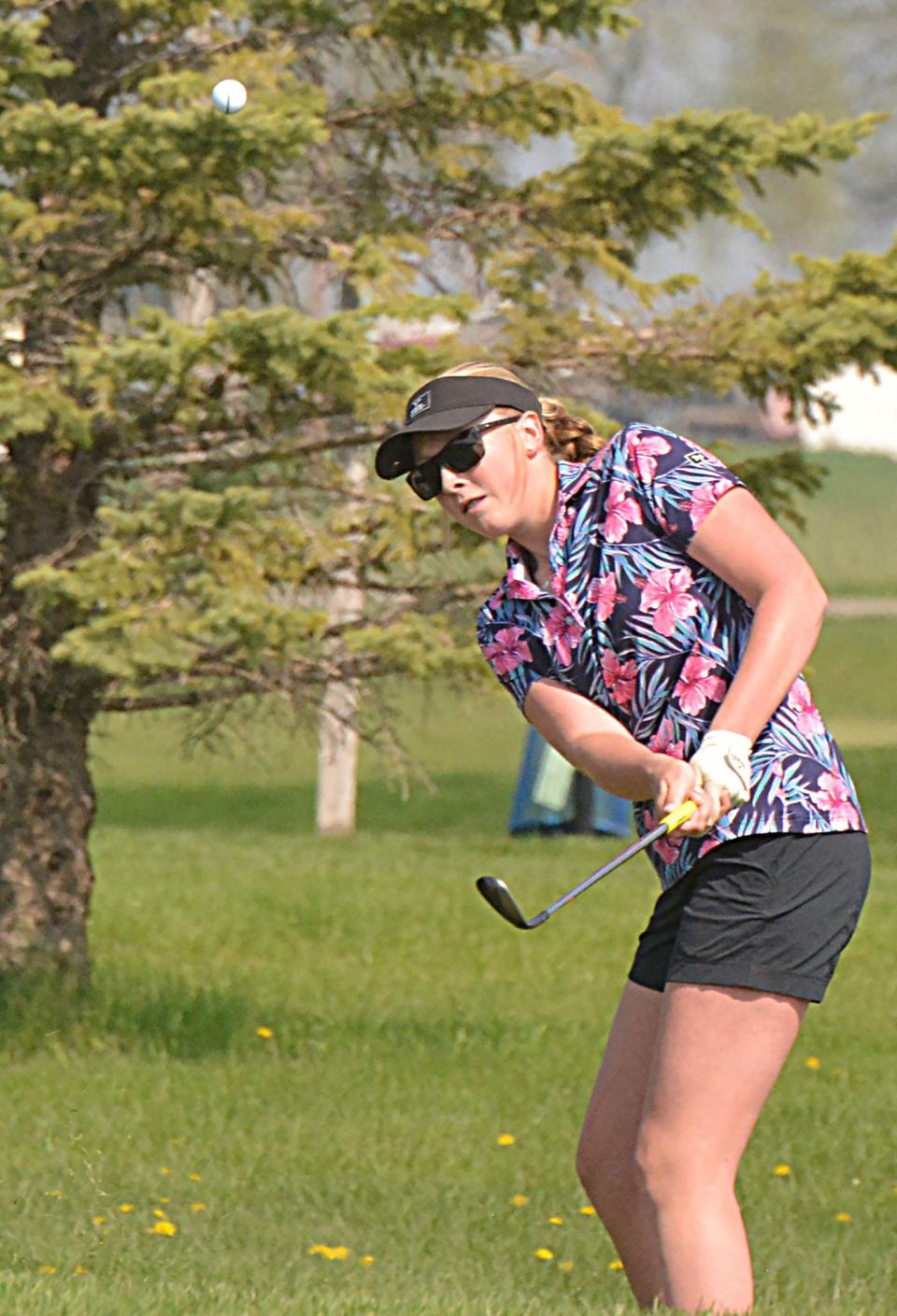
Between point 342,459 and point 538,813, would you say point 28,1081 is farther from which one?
point 538,813

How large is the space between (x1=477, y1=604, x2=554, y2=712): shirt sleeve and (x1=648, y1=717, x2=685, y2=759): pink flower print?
263mm

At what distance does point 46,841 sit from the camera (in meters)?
9.10

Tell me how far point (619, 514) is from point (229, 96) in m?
3.87

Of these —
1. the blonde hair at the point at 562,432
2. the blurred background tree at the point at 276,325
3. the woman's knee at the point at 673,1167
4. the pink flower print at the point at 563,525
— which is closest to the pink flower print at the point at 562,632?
the pink flower print at the point at 563,525

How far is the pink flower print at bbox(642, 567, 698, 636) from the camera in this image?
3746 millimetres

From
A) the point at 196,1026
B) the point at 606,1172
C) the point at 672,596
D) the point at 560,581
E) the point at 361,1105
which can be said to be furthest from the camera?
the point at 196,1026

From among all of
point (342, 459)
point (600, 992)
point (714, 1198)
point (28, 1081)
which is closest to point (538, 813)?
point (342, 459)

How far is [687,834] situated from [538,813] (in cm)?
1649

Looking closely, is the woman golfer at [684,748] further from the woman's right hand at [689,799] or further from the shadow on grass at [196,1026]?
the shadow on grass at [196,1026]

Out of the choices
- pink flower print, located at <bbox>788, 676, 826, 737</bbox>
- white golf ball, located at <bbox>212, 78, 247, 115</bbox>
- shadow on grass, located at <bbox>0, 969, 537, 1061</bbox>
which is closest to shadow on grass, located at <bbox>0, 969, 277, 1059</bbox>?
shadow on grass, located at <bbox>0, 969, 537, 1061</bbox>

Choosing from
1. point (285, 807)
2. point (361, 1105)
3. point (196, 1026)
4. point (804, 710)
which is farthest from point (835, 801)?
point (285, 807)

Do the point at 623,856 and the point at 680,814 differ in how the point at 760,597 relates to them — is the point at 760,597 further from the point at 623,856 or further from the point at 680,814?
the point at 623,856

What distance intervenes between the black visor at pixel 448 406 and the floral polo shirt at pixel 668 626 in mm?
196

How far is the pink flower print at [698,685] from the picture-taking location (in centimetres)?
375
